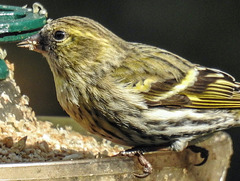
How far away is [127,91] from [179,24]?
5.20 m

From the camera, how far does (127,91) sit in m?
4.16

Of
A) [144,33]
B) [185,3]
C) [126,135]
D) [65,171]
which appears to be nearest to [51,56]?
[126,135]

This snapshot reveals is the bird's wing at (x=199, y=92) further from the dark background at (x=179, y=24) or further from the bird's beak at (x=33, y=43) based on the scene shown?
the dark background at (x=179, y=24)

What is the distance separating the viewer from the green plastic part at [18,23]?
14.3ft

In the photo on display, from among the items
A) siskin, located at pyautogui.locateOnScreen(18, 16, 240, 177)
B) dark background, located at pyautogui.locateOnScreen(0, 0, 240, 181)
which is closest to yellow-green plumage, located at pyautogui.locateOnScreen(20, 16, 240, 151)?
siskin, located at pyautogui.locateOnScreen(18, 16, 240, 177)

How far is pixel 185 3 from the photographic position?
9539mm

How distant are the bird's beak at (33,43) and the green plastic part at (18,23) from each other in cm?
14

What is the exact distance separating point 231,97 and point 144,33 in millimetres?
4668

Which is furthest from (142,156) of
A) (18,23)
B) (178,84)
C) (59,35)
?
(18,23)

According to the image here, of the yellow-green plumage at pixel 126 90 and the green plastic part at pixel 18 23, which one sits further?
the green plastic part at pixel 18 23

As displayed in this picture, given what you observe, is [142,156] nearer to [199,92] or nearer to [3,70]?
[199,92]

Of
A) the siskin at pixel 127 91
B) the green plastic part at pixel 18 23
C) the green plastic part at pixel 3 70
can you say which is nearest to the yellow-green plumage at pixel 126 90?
the siskin at pixel 127 91

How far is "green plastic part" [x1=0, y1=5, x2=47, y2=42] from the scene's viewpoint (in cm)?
437

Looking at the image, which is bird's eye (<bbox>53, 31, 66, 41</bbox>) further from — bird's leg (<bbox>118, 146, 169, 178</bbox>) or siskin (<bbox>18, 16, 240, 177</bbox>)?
bird's leg (<bbox>118, 146, 169, 178</bbox>)
